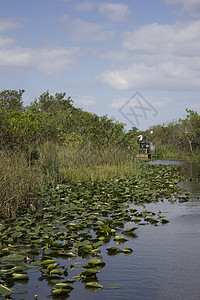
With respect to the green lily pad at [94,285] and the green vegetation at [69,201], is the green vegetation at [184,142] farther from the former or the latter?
the green lily pad at [94,285]

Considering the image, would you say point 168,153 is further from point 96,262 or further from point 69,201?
point 96,262

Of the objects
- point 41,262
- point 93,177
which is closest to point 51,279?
point 41,262

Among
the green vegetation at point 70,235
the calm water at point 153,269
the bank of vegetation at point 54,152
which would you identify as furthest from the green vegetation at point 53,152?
the calm water at point 153,269

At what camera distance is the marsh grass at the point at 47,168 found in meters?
7.45

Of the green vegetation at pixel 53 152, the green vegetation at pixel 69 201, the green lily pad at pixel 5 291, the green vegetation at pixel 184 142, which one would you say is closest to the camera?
the green lily pad at pixel 5 291

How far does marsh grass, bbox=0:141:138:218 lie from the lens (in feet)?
24.5

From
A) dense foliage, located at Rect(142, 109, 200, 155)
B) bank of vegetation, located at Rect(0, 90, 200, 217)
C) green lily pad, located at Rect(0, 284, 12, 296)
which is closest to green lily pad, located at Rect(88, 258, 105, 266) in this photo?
green lily pad, located at Rect(0, 284, 12, 296)

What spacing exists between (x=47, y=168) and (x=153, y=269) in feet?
24.3

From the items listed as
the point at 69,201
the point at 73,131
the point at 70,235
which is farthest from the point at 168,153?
the point at 70,235

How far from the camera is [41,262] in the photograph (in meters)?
4.49

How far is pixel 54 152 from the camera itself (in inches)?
468

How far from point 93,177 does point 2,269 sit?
7988mm

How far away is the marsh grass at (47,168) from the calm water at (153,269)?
7.29 ft

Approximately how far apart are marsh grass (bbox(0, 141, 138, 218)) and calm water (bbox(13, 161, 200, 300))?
87.5 inches
